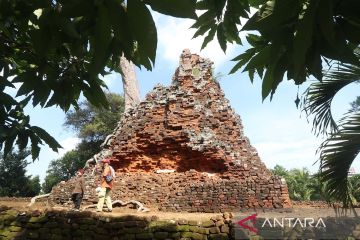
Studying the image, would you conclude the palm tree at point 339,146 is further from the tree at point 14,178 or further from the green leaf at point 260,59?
the tree at point 14,178

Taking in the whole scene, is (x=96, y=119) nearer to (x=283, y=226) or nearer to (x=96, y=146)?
(x=96, y=146)

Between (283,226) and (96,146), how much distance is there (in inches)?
1065

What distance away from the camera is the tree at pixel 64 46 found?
106 cm

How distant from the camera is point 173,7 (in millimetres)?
986

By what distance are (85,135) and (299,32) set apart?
29845mm

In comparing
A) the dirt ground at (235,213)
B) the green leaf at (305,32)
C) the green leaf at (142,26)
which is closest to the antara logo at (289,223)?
the dirt ground at (235,213)

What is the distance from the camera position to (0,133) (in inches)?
85.6

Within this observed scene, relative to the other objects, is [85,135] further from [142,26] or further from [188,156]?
[142,26]

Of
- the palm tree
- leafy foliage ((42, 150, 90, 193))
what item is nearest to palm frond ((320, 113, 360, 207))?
the palm tree

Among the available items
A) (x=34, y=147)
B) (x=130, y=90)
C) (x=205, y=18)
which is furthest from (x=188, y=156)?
(x=205, y=18)

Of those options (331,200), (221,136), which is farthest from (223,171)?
(331,200)

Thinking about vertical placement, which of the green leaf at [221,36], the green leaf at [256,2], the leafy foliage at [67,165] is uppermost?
the leafy foliage at [67,165]

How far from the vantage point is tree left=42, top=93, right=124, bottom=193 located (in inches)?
1141

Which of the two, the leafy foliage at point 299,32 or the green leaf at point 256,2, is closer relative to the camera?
the leafy foliage at point 299,32
